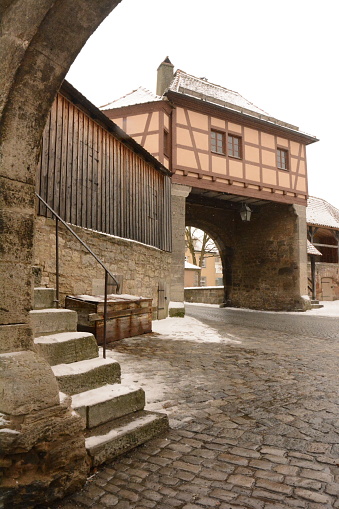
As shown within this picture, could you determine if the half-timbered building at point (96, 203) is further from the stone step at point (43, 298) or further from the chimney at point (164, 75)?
the chimney at point (164, 75)

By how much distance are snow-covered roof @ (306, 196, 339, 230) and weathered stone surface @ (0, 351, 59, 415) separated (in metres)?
20.8

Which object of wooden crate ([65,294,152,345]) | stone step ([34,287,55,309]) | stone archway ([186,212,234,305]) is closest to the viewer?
stone step ([34,287,55,309])

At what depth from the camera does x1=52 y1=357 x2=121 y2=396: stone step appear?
228 cm

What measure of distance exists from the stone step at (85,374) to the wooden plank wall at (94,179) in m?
3.72

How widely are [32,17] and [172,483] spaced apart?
8.50 ft

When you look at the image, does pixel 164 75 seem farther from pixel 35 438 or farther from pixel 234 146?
pixel 35 438

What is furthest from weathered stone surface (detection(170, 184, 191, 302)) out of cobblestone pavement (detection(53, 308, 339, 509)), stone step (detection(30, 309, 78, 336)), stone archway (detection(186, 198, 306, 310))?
stone step (detection(30, 309, 78, 336))

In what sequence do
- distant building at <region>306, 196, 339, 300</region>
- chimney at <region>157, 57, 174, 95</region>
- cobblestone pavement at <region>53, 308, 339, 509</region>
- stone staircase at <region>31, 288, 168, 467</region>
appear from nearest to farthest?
cobblestone pavement at <region>53, 308, 339, 509</region> < stone staircase at <region>31, 288, 168, 467</region> < chimney at <region>157, 57, 174, 95</region> < distant building at <region>306, 196, 339, 300</region>

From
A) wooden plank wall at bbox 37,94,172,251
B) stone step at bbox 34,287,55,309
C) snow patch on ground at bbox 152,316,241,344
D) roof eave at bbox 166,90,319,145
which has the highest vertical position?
roof eave at bbox 166,90,319,145

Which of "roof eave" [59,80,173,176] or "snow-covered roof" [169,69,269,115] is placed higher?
"snow-covered roof" [169,69,269,115]

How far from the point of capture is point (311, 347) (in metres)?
6.15

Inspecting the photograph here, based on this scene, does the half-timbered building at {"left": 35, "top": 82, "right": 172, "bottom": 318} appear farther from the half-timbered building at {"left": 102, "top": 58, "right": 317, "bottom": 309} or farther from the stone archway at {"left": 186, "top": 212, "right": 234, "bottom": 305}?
the stone archway at {"left": 186, "top": 212, "right": 234, "bottom": 305}

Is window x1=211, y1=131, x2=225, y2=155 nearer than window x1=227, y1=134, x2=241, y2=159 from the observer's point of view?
Yes

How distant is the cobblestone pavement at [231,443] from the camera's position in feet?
5.87
